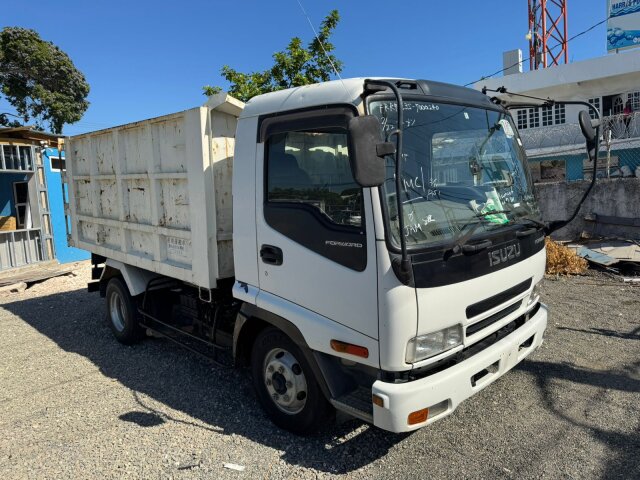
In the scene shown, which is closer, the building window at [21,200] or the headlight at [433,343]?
the headlight at [433,343]

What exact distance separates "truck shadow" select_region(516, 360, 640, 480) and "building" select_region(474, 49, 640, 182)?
13.6 metres

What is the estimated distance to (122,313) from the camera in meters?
5.82

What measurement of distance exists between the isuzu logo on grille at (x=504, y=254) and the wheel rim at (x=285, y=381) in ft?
4.97

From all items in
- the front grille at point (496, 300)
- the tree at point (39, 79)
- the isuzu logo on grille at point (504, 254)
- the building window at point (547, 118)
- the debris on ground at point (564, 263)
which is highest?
the tree at point (39, 79)

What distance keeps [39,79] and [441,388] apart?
80.9 feet

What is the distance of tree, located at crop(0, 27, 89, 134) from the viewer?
20.4m

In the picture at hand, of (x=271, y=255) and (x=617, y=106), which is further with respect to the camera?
(x=617, y=106)

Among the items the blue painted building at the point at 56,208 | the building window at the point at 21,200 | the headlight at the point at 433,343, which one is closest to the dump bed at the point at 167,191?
the headlight at the point at 433,343

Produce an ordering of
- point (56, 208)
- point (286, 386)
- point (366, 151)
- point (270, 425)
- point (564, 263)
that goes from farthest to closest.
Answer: point (56, 208) < point (564, 263) < point (270, 425) < point (286, 386) < point (366, 151)

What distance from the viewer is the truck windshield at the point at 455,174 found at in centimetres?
282

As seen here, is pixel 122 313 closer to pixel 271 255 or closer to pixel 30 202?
pixel 271 255

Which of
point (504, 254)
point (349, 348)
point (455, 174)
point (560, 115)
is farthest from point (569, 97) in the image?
point (349, 348)

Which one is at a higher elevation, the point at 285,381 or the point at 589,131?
the point at 589,131

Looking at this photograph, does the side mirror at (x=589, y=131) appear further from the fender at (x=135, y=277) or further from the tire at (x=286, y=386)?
the fender at (x=135, y=277)
